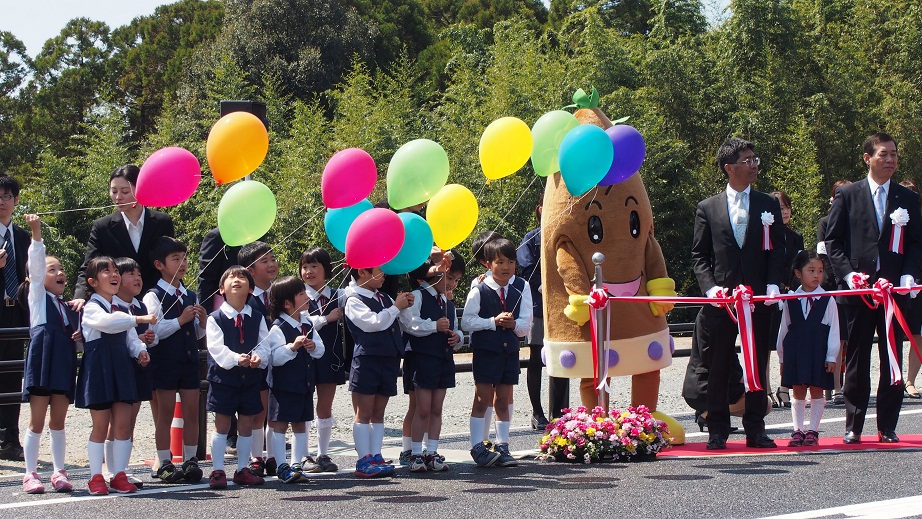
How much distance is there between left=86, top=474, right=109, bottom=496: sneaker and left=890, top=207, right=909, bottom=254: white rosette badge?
5525mm

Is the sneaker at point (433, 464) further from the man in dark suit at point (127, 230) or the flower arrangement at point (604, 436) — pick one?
the man in dark suit at point (127, 230)

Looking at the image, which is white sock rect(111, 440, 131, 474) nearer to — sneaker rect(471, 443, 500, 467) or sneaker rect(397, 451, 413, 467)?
sneaker rect(397, 451, 413, 467)

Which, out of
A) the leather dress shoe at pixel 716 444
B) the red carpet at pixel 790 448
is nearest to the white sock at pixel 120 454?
the red carpet at pixel 790 448

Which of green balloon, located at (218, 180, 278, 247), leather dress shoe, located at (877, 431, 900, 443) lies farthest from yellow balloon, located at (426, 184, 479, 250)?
leather dress shoe, located at (877, 431, 900, 443)

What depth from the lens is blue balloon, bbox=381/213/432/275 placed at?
718cm

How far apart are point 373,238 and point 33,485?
2.58 meters

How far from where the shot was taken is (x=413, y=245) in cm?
718

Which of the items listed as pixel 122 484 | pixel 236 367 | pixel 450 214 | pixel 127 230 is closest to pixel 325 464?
pixel 236 367

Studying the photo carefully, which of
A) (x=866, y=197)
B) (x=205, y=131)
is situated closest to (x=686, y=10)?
(x=205, y=131)

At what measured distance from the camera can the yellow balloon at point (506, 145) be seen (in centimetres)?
773

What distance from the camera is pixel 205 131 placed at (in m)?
30.6

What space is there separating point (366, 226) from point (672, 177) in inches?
724

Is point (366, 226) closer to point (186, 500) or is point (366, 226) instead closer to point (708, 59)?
point (186, 500)

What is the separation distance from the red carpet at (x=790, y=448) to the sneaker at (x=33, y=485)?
407 centimetres
